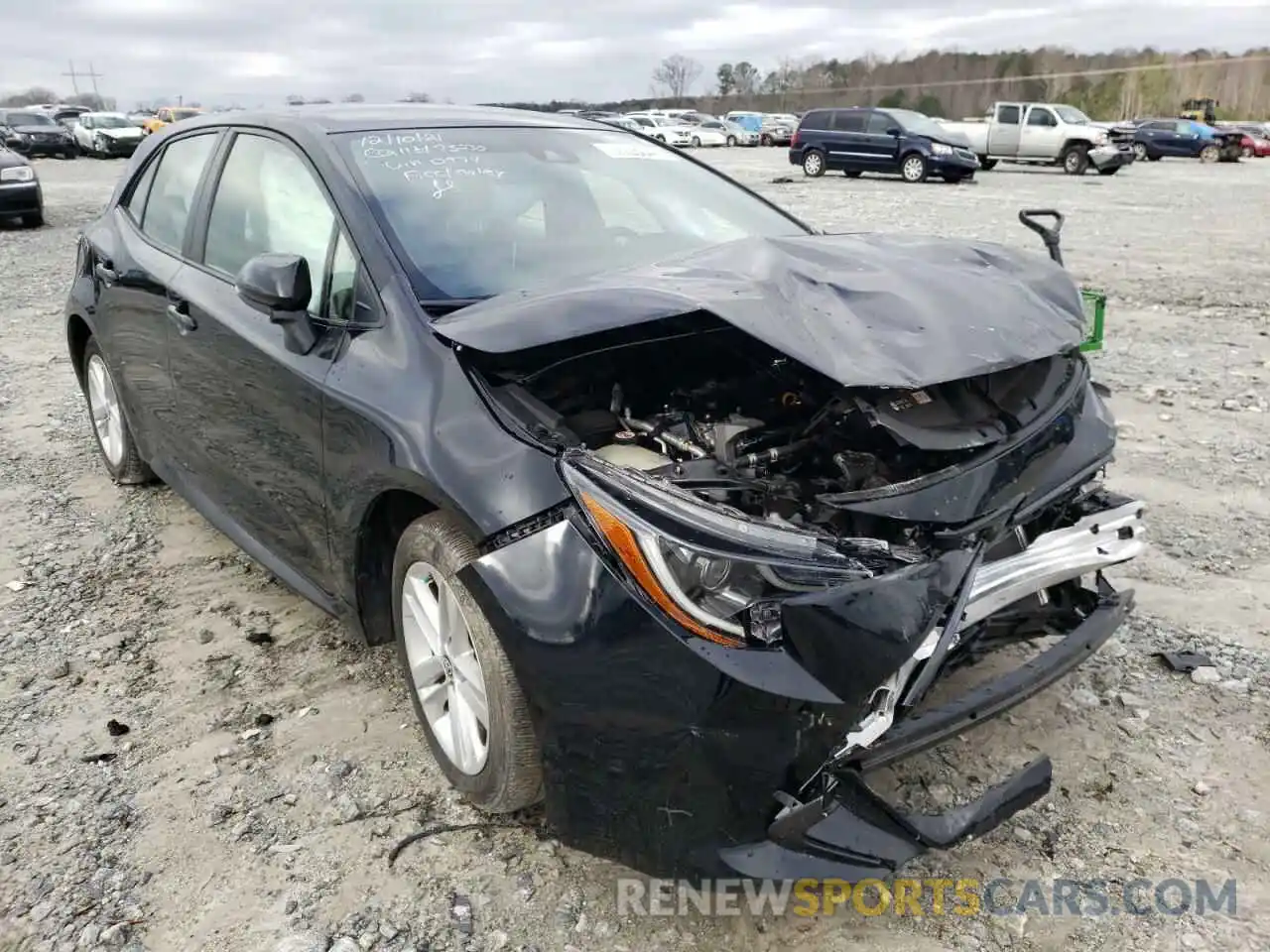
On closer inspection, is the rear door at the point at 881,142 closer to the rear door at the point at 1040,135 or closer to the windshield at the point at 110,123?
the rear door at the point at 1040,135

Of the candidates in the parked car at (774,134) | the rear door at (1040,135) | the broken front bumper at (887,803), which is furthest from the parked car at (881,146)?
the parked car at (774,134)

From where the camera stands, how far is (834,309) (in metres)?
2.26

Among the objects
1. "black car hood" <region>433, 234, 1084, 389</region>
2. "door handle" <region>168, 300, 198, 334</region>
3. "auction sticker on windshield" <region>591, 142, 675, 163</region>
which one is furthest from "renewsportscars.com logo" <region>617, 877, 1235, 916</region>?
"auction sticker on windshield" <region>591, 142, 675, 163</region>

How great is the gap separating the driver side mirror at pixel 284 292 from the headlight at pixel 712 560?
1.17 m

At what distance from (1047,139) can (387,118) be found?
27.2m

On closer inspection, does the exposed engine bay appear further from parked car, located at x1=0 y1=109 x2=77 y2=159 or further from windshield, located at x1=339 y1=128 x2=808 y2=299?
parked car, located at x1=0 y1=109 x2=77 y2=159

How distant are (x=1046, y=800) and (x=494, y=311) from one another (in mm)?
1858

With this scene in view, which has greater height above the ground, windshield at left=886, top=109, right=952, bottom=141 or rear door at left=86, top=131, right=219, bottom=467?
windshield at left=886, top=109, right=952, bottom=141

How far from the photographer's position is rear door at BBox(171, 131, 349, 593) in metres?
2.80

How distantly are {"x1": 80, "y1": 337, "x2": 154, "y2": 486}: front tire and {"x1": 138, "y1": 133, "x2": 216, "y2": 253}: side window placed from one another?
2.53 feet

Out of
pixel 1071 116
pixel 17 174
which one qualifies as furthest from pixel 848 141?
pixel 17 174

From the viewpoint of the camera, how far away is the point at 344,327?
2.68m

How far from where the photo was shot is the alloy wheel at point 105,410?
4.53 meters

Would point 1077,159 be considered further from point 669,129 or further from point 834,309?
point 834,309
